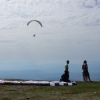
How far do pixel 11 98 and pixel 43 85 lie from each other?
27.8ft

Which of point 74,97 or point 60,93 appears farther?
point 60,93

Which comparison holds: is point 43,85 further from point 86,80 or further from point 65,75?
point 86,80

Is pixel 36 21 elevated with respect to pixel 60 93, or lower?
elevated

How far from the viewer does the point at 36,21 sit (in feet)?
108

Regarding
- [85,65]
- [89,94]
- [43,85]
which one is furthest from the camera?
[85,65]

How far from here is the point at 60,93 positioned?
23.6 m

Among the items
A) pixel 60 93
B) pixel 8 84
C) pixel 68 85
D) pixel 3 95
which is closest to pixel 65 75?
pixel 68 85

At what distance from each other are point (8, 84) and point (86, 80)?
423 inches

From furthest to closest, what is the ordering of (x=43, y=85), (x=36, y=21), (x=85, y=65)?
(x=85, y=65)
(x=36, y=21)
(x=43, y=85)

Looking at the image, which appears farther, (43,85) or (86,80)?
(86,80)

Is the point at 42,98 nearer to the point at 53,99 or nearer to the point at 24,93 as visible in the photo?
the point at 53,99

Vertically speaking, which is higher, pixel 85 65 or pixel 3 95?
pixel 85 65

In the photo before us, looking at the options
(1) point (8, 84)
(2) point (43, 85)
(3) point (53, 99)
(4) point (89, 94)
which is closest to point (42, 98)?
(3) point (53, 99)

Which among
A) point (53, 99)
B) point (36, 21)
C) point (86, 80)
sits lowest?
point (53, 99)
